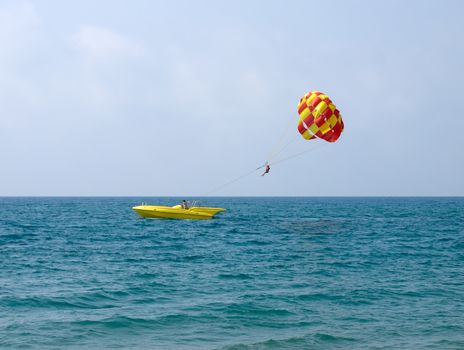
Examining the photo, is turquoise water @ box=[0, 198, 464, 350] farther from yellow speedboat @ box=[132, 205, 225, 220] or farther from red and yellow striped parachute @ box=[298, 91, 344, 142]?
yellow speedboat @ box=[132, 205, 225, 220]

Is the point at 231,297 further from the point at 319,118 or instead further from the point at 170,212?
the point at 170,212

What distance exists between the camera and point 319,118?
39.2m

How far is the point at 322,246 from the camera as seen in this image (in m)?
35.1

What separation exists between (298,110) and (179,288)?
23395 millimetres

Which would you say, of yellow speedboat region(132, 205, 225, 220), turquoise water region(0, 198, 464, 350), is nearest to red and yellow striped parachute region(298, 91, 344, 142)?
turquoise water region(0, 198, 464, 350)

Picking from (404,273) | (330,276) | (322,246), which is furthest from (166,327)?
(322,246)

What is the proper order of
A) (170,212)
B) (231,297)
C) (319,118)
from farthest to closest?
(170,212), (319,118), (231,297)

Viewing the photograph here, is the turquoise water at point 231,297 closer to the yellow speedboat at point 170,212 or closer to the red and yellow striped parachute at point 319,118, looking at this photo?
the red and yellow striped parachute at point 319,118

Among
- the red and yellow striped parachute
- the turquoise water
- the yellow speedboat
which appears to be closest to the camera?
the turquoise water

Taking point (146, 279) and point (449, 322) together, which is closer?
point (449, 322)

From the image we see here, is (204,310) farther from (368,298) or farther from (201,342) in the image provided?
(368,298)

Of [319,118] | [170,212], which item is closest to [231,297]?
[319,118]

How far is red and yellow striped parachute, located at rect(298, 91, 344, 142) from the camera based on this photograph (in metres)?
38.9

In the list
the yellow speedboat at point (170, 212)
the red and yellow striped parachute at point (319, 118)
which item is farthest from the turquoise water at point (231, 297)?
the yellow speedboat at point (170, 212)
